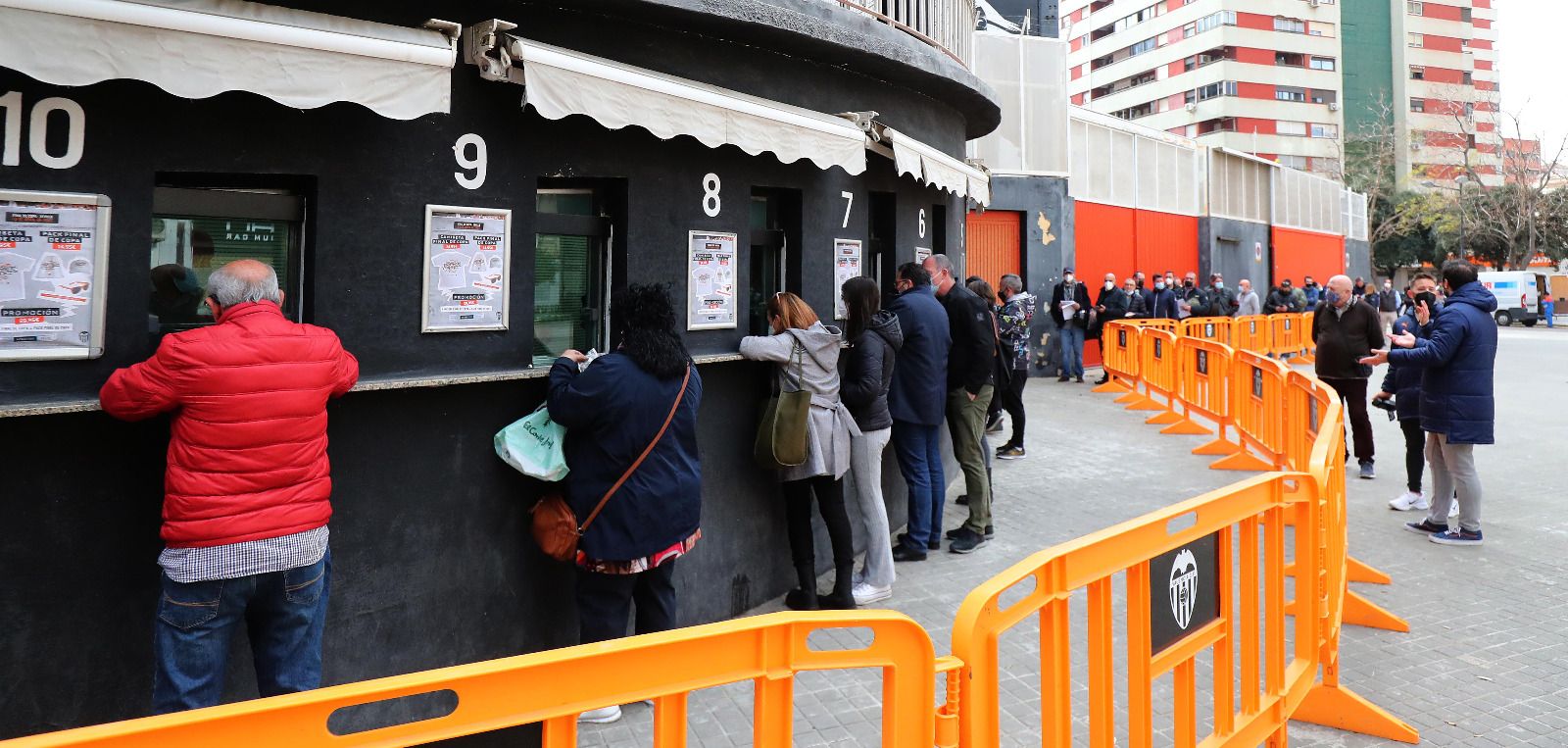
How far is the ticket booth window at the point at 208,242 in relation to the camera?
3.69m

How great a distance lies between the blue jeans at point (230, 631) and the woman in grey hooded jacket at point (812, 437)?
259cm

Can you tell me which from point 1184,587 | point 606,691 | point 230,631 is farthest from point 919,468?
point 606,691

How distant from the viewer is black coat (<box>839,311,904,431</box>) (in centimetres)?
594

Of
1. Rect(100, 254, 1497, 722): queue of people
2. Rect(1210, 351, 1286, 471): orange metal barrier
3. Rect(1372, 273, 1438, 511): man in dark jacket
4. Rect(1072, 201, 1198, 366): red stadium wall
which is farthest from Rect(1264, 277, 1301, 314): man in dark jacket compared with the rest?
Rect(100, 254, 1497, 722): queue of people

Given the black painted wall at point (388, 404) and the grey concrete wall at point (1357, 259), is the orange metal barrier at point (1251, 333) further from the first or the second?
the grey concrete wall at point (1357, 259)

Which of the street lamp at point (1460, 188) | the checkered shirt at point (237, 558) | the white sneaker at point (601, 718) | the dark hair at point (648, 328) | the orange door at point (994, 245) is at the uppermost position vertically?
the street lamp at point (1460, 188)

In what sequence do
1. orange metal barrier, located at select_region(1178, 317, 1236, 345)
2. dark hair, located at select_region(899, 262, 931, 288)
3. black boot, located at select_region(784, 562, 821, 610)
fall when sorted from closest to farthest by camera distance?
1. black boot, located at select_region(784, 562, 821, 610)
2. dark hair, located at select_region(899, 262, 931, 288)
3. orange metal barrier, located at select_region(1178, 317, 1236, 345)

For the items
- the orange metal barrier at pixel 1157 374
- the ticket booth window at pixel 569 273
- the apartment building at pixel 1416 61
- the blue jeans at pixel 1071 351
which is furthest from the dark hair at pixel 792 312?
the apartment building at pixel 1416 61

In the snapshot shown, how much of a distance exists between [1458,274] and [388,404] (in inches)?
284

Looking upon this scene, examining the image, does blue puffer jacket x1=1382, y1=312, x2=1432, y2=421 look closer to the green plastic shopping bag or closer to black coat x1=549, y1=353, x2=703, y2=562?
Answer: black coat x1=549, y1=353, x2=703, y2=562

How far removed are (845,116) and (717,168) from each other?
99cm

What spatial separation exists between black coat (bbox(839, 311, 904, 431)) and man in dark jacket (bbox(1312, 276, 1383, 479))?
16.5ft

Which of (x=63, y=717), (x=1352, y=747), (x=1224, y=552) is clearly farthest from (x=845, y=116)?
(x=63, y=717)

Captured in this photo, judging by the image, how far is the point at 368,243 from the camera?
4.01 m
